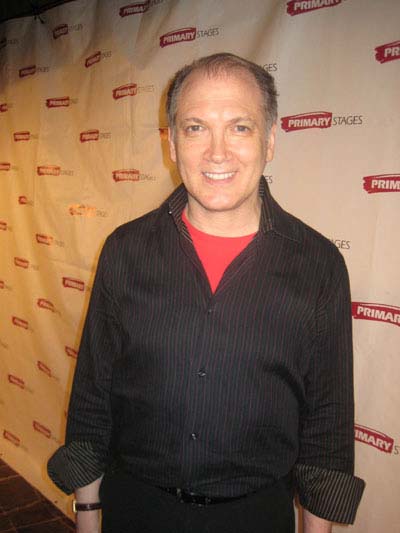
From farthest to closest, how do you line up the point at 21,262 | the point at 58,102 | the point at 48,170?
the point at 21,262
the point at 48,170
the point at 58,102

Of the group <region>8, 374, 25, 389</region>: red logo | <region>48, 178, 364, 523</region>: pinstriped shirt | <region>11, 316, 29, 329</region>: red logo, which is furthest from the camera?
<region>8, 374, 25, 389</region>: red logo

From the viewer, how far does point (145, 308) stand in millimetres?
1141

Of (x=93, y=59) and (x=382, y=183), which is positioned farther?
(x=93, y=59)


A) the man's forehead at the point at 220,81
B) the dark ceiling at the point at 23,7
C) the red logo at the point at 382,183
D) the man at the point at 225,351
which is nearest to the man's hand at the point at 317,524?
the man at the point at 225,351

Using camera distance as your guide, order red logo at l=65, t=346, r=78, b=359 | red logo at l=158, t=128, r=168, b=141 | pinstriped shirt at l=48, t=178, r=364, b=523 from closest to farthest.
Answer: pinstriped shirt at l=48, t=178, r=364, b=523 → red logo at l=158, t=128, r=168, b=141 → red logo at l=65, t=346, r=78, b=359

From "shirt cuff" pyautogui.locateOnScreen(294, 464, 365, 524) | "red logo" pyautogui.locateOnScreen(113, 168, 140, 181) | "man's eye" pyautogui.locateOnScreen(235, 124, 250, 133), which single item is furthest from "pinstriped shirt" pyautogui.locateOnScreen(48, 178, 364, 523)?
"red logo" pyautogui.locateOnScreen(113, 168, 140, 181)

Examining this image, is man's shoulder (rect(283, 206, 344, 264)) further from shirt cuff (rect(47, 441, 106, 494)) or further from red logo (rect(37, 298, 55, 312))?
red logo (rect(37, 298, 55, 312))

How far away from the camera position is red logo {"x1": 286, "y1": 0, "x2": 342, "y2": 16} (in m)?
1.47

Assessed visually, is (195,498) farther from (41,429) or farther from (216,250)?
(41,429)

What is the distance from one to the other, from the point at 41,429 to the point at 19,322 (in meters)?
0.82

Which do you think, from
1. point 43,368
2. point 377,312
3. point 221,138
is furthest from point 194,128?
point 43,368

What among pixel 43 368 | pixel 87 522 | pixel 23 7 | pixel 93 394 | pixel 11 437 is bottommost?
pixel 11 437

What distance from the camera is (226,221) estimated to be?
47.4 inches

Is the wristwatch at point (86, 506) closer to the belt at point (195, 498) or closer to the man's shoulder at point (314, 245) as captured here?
the belt at point (195, 498)
